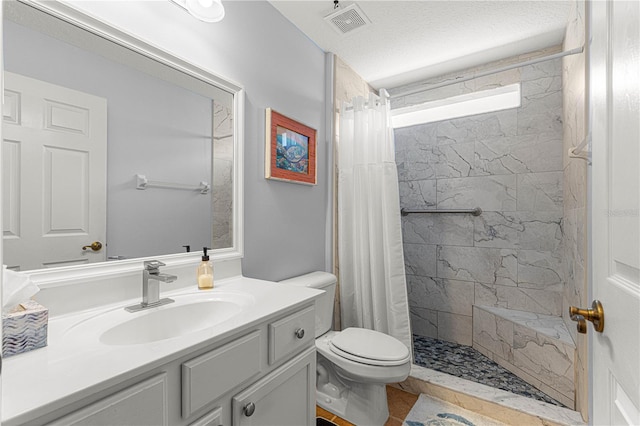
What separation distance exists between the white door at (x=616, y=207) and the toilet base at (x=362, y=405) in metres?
1.09

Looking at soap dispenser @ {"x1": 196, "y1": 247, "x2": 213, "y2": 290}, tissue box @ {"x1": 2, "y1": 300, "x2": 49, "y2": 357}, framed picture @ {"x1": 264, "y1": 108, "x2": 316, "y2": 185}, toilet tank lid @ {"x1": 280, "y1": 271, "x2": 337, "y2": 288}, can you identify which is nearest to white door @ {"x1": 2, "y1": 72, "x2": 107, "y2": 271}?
tissue box @ {"x1": 2, "y1": 300, "x2": 49, "y2": 357}

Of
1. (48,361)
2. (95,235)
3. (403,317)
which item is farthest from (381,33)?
(48,361)

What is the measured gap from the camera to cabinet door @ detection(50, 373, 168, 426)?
0.61m

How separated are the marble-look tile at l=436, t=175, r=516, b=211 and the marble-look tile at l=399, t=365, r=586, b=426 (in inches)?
51.7

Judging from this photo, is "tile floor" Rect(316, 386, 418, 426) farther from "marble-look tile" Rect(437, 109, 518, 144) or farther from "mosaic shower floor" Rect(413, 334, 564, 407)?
"marble-look tile" Rect(437, 109, 518, 144)

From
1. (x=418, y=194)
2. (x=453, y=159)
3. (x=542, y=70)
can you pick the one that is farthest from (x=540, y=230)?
(x=542, y=70)

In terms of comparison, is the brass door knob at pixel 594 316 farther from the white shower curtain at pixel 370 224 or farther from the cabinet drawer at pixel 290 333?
the white shower curtain at pixel 370 224

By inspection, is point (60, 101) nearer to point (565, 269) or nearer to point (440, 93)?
point (440, 93)

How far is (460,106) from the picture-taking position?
8.91 feet

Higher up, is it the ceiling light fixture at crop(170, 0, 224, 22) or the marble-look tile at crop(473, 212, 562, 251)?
the ceiling light fixture at crop(170, 0, 224, 22)

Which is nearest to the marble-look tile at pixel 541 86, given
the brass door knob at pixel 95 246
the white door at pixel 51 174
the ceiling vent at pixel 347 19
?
the ceiling vent at pixel 347 19

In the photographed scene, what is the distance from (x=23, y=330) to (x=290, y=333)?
2.31ft

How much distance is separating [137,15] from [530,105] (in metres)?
2.54

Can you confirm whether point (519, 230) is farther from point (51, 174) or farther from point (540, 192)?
point (51, 174)
